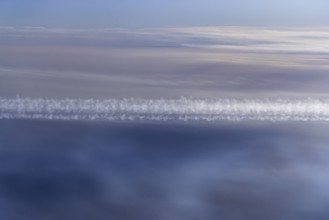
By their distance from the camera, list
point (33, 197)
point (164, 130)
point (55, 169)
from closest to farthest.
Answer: point (33, 197)
point (55, 169)
point (164, 130)

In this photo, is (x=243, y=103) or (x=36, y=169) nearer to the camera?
(x=36, y=169)

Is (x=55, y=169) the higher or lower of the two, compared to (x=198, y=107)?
lower

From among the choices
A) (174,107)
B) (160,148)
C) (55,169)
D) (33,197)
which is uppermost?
(174,107)

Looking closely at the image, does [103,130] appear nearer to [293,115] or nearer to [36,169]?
[36,169]

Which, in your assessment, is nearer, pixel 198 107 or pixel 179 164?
pixel 179 164

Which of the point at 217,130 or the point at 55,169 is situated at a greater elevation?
the point at 217,130

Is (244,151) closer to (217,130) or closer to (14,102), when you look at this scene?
(217,130)

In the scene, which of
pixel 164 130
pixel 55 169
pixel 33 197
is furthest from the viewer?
pixel 164 130

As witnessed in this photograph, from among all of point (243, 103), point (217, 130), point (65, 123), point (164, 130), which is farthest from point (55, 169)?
point (243, 103)

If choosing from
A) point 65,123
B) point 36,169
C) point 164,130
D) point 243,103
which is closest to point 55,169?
point 36,169
